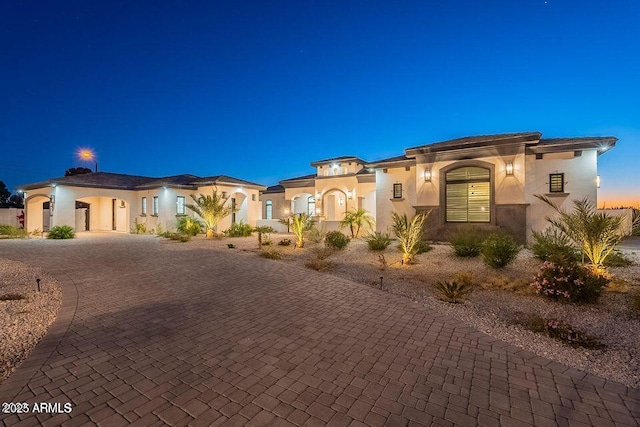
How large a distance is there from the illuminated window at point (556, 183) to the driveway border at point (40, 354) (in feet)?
55.3

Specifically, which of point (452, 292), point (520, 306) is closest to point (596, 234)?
point (520, 306)

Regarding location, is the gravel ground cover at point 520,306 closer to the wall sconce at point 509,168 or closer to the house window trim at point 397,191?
the wall sconce at point 509,168

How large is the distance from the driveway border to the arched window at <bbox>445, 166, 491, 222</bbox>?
14270 mm

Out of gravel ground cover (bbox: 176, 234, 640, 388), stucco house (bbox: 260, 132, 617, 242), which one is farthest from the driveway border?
stucco house (bbox: 260, 132, 617, 242)

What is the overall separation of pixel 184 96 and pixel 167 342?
39011 millimetres

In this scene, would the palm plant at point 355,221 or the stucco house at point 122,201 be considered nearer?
the palm plant at point 355,221

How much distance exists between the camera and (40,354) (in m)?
3.51

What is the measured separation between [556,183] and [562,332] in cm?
1152

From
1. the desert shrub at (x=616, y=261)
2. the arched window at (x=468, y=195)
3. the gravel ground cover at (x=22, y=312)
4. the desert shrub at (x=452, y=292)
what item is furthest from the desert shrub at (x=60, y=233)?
the desert shrub at (x=616, y=261)

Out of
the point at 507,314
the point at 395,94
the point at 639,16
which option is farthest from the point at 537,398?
the point at 395,94

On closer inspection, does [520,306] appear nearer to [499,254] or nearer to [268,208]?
[499,254]

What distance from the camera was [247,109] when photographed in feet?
129

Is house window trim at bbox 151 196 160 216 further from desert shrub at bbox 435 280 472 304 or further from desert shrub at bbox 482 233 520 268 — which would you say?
desert shrub at bbox 482 233 520 268

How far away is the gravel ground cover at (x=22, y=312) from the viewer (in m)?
3.61
